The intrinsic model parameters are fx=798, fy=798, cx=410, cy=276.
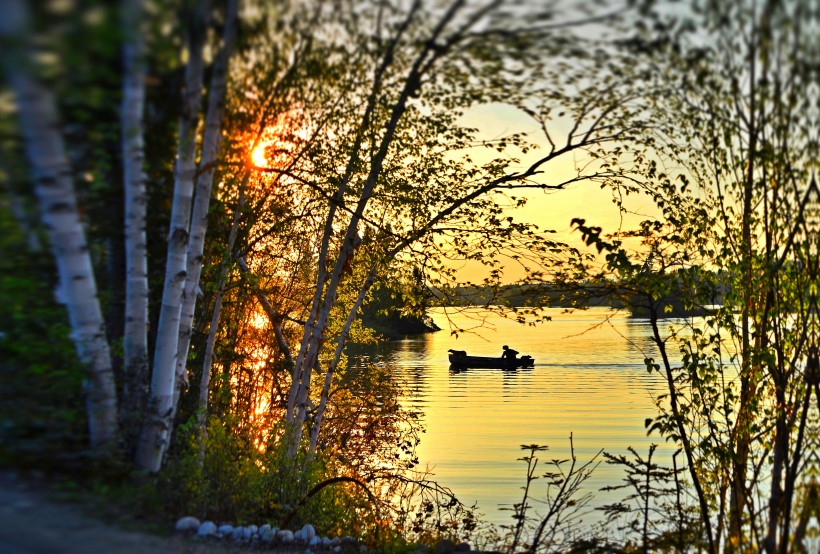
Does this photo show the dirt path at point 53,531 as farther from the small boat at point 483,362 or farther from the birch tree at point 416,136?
the small boat at point 483,362

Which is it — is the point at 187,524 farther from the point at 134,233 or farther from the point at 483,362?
the point at 483,362

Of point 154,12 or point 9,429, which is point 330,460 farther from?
point 154,12

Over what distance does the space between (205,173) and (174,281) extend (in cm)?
118

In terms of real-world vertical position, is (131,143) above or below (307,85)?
below

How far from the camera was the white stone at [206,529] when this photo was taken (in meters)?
7.20

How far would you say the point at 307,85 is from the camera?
10.2 meters

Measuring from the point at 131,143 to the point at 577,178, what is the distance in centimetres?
665

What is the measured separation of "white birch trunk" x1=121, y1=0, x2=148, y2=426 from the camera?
21.4ft

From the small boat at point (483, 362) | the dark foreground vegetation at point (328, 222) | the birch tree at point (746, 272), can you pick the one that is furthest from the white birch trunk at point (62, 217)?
the small boat at point (483, 362)

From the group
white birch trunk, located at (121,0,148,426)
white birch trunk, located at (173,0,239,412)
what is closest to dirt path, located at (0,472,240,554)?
white birch trunk, located at (121,0,148,426)

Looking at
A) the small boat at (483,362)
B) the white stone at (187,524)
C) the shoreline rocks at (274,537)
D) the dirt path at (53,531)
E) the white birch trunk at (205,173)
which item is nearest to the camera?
the dirt path at (53,531)

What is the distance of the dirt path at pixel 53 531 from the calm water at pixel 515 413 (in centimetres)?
512

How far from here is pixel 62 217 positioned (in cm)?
611

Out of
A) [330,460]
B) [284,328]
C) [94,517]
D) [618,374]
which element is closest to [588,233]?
[94,517]
